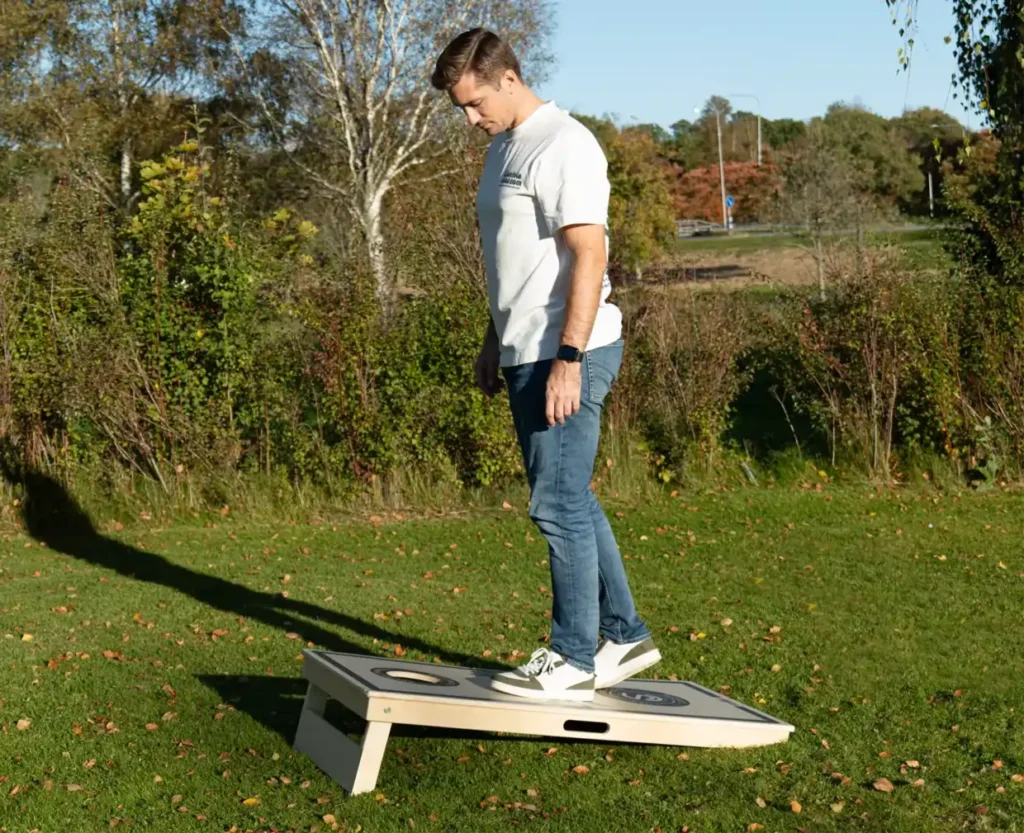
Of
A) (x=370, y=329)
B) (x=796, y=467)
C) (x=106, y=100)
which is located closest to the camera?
(x=370, y=329)

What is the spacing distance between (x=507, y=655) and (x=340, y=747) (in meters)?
1.65

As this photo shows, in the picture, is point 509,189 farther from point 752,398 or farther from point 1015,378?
point 752,398

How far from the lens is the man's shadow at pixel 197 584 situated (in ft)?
18.3

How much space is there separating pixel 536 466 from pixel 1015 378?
21.7 feet

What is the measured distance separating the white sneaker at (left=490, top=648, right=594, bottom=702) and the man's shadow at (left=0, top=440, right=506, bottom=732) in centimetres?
96

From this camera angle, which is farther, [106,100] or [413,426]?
[106,100]

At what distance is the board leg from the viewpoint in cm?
400

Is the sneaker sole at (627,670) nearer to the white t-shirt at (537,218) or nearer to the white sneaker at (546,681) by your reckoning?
the white sneaker at (546,681)

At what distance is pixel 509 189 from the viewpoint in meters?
4.11

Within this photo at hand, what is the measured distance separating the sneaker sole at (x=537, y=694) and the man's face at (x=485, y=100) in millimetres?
1765

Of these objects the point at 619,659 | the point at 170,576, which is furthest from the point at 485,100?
the point at 170,576

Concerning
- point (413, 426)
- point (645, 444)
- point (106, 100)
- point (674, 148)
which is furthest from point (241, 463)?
point (674, 148)

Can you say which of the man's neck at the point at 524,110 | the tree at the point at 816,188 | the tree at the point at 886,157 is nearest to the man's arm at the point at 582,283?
the man's neck at the point at 524,110

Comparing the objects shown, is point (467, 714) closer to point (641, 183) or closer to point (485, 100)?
point (485, 100)
